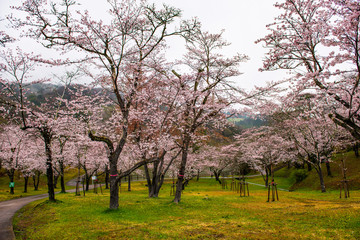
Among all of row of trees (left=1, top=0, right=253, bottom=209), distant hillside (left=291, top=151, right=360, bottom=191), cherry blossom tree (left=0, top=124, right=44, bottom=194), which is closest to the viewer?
row of trees (left=1, top=0, right=253, bottom=209)

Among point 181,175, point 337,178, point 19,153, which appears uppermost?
point 19,153

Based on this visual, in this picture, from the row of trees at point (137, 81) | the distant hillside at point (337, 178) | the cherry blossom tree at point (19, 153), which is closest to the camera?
the row of trees at point (137, 81)

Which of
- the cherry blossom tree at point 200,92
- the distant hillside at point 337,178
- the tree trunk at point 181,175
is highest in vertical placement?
the cherry blossom tree at point 200,92

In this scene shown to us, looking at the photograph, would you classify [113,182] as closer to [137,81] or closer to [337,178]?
[137,81]

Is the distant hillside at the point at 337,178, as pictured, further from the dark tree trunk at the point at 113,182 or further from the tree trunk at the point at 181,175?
the dark tree trunk at the point at 113,182

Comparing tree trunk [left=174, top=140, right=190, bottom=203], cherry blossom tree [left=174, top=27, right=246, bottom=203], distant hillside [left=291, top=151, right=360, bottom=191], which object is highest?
cherry blossom tree [left=174, top=27, right=246, bottom=203]

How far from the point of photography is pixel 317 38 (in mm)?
8711

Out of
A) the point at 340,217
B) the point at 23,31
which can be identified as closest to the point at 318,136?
the point at 340,217

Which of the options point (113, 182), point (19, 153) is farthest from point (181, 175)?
point (19, 153)

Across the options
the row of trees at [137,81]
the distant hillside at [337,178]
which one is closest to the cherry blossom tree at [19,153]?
the row of trees at [137,81]

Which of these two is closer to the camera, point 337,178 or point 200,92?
point 200,92

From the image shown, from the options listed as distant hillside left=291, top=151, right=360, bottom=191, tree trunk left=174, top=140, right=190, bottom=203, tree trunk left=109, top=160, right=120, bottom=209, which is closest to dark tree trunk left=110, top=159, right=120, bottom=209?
tree trunk left=109, top=160, right=120, bottom=209

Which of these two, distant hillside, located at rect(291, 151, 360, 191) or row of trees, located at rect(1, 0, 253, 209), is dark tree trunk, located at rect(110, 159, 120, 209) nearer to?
row of trees, located at rect(1, 0, 253, 209)

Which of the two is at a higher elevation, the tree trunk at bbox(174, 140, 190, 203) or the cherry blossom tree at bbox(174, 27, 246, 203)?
the cherry blossom tree at bbox(174, 27, 246, 203)
